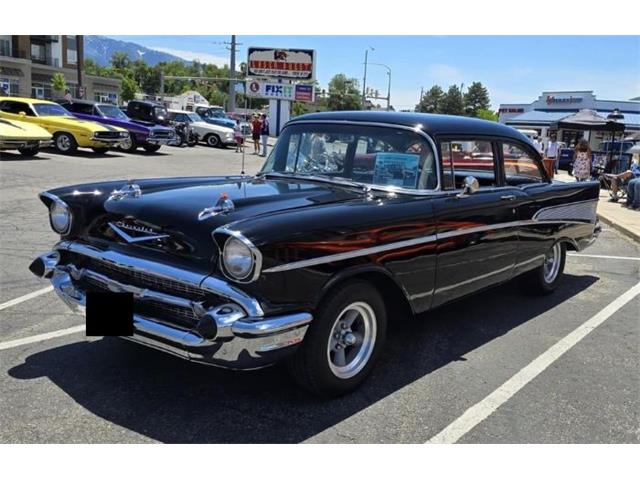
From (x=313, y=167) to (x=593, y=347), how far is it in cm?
261

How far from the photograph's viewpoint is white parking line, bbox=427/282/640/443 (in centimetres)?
322

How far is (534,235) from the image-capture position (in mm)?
5262

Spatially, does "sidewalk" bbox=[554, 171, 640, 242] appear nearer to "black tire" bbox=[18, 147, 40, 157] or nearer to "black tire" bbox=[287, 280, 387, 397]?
"black tire" bbox=[287, 280, 387, 397]

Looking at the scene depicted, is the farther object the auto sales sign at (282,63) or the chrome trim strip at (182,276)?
the auto sales sign at (282,63)

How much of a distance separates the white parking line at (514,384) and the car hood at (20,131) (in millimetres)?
14718

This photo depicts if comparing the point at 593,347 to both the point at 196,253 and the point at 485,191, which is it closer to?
the point at 485,191

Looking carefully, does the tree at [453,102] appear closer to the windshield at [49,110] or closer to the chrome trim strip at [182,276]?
the windshield at [49,110]

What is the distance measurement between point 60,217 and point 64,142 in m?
15.3

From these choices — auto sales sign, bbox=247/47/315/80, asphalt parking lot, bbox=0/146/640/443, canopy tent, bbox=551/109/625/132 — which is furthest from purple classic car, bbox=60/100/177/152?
auto sales sign, bbox=247/47/315/80

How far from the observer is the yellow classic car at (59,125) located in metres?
17.4

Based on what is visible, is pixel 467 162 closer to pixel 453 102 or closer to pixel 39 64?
pixel 39 64

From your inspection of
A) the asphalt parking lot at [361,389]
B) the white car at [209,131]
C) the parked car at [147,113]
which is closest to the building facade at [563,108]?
the white car at [209,131]

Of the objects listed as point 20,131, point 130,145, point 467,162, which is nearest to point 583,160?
point 467,162

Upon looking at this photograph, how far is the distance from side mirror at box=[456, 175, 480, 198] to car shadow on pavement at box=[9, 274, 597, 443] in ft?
3.77
